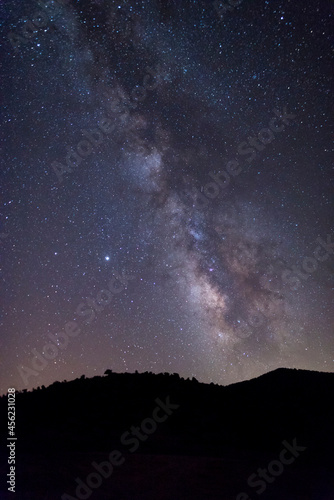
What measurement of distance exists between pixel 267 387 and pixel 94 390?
6.19m

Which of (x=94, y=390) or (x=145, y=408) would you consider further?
(x=94, y=390)

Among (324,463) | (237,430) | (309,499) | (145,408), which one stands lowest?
(309,499)

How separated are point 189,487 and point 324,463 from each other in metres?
3.24

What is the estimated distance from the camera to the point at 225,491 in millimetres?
7730

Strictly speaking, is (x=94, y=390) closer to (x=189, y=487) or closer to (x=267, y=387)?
(x=189, y=487)

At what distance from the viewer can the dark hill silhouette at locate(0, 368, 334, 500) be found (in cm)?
772

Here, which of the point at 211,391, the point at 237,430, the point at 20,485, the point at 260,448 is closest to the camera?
the point at 20,485

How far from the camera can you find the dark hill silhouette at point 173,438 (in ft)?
25.3

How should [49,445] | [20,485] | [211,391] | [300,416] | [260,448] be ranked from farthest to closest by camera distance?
[211,391], [300,416], [260,448], [49,445], [20,485]

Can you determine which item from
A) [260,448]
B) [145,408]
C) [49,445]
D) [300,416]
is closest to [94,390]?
[145,408]

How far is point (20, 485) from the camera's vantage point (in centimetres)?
767

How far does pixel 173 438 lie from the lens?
29.3ft

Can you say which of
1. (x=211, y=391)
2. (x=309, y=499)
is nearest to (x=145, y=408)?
(x=211, y=391)

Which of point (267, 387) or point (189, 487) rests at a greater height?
point (267, 387)
